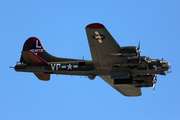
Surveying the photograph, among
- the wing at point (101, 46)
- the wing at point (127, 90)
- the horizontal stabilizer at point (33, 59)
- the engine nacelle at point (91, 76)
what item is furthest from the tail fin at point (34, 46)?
the wing at point (127, 90)

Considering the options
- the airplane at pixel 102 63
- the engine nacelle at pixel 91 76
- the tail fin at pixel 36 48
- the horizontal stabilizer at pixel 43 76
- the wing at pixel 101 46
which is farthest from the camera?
the tail fin at pixel 36 48

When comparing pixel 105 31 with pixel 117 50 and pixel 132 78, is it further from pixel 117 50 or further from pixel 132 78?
pixel 132 78

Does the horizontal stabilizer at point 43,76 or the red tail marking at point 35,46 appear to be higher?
the red tail marking at point 35,46

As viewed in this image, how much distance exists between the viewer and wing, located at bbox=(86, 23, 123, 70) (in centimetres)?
2752

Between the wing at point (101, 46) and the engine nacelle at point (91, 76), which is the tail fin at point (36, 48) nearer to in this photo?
the engine nacelle at point (91, 76)

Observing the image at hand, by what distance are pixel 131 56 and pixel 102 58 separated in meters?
2.84

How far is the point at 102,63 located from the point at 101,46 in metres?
2.53

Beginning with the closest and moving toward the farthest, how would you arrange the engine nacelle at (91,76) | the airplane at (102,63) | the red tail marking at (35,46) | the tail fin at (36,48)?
the airplane at (102,63)
the engine nacelle at (91,76)
the tail fin at (36,48)
the red tail marking at (35,46)

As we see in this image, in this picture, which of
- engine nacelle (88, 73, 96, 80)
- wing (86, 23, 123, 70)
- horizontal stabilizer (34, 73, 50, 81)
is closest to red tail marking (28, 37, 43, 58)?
horizontal stabilizer (34, 73, 50, 81)

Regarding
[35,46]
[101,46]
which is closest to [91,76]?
[101,46]

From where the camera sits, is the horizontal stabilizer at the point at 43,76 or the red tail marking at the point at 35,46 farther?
the red tail marking at the point at 35,46

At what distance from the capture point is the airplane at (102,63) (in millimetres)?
28516

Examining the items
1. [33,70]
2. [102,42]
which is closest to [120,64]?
[102,42]

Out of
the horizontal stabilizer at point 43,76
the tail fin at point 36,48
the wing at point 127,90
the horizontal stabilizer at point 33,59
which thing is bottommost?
the wing at point 127,90
